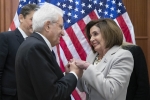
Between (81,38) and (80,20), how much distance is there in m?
0.20

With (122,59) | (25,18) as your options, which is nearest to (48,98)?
(122,59)

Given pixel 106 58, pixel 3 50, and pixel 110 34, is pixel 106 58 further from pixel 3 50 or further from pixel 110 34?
pixel 3 50

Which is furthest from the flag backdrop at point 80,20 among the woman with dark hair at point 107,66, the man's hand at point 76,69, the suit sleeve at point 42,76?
the suit sleeve at point 42,76

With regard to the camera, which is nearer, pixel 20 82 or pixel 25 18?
pixel 20 82

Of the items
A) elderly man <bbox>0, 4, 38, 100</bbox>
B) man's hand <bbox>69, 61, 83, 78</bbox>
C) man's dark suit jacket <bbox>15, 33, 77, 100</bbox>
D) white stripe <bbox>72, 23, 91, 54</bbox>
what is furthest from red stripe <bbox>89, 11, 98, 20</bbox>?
man's dark suit jacket <bbox>15, 33, 77, 100</bbox>

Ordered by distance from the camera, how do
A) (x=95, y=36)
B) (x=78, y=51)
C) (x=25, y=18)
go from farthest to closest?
(x=78, y=51), (x=25, y=18), (x=95, y=36)

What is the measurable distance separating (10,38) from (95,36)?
2.23 ft

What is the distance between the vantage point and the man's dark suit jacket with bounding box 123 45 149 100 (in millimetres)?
1952

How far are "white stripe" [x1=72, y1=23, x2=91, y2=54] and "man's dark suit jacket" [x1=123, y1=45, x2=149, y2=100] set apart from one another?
770 millimetres

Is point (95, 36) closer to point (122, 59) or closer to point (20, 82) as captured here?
point (122, 59)

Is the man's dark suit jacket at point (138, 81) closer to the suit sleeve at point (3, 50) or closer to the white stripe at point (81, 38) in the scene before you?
the white stripe at point (81, 38)

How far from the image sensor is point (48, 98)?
1167 mm

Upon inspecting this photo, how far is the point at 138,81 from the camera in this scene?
1.96m

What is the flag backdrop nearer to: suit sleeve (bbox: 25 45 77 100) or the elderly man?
the elderly man
